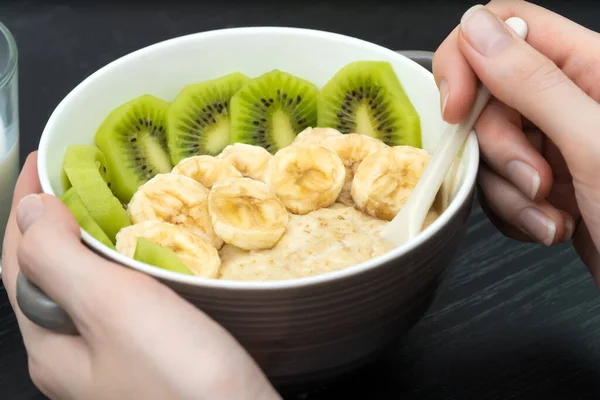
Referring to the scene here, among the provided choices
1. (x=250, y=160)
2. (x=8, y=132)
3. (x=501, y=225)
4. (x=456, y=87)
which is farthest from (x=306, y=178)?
(x=8, y=132)

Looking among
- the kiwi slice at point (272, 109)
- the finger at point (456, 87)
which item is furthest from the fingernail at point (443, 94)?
the kiwi slice at point (272, 109)

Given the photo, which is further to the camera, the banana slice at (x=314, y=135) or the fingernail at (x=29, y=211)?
the banana slice at (x=314, y=135)

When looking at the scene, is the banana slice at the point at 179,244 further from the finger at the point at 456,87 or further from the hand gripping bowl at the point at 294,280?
the finger at the point at 456,87

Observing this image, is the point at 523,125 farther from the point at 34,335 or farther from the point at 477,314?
the point at 34,335

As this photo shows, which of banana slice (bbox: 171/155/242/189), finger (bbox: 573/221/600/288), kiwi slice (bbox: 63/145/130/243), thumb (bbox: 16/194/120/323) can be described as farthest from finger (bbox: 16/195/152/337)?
finger (bbox: 573/221/600/288)

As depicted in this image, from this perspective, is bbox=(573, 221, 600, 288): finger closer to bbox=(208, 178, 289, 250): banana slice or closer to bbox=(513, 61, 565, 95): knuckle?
bbox=(513, 61, 565, 95): knuckle

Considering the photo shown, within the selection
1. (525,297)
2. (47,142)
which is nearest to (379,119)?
(525,297)
